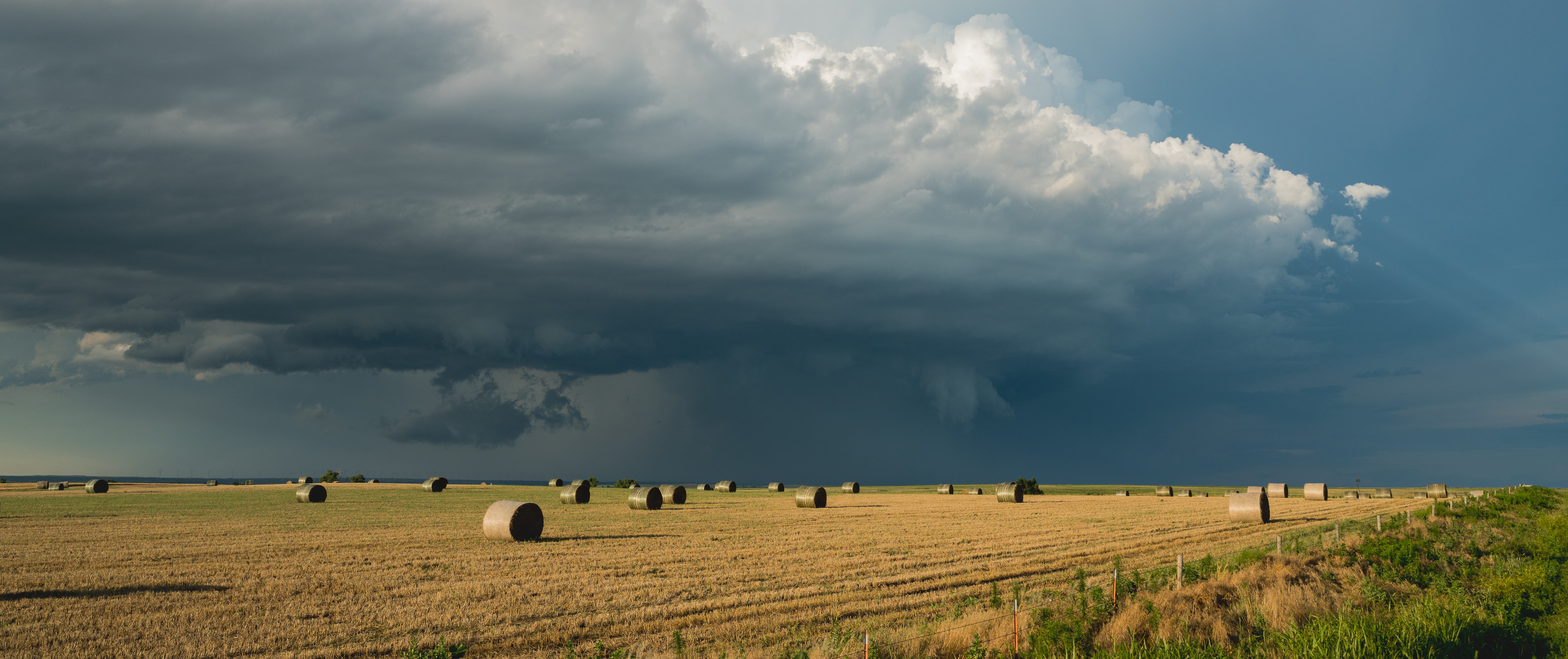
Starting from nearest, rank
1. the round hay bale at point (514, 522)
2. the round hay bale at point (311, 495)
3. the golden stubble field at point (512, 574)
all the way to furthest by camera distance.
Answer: the golden stubble field at point (512, 574), the round hay bale at point (514, 522), the round hay bale at point (311, 495)

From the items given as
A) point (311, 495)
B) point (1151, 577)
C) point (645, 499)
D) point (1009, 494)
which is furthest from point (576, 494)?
point (1151, 577)

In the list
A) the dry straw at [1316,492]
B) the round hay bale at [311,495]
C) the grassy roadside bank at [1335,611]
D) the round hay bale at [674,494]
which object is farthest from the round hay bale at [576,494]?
the dry straw at [1316,492]

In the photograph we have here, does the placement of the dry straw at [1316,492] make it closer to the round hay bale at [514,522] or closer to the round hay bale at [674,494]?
the round hay bale at [674,494]

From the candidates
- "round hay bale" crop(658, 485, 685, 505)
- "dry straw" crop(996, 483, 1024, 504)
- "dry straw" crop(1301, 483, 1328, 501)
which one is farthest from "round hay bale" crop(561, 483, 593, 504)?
"dry straw" crop(1301, 483, 1328, 501)

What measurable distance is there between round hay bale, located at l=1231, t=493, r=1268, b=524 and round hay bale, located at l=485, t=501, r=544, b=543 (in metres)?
30.6

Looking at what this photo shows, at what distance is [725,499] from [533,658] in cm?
5487

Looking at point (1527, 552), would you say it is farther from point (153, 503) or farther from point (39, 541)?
point (153, 503)

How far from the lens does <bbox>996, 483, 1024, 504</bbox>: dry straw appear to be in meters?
62.8

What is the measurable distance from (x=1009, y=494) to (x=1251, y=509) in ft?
85.3

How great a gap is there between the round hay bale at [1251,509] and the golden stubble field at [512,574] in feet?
2.24

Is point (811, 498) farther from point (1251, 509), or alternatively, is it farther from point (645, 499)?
point (1251, 509)

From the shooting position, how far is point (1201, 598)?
48.2 feet

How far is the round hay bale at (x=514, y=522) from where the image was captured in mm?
27141

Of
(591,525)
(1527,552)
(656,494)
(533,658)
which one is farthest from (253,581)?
(1527,552)
